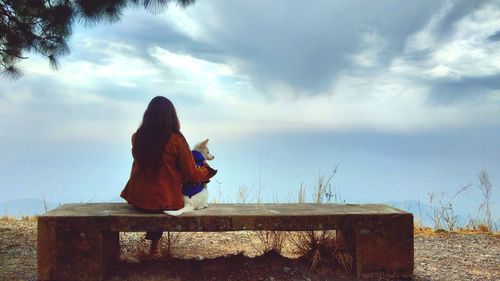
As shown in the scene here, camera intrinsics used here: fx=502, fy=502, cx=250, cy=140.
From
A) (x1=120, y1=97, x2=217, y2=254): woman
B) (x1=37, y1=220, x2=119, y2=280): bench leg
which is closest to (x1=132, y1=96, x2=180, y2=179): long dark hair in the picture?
(x1=120, y1=97, x2=217, y2=254): woman

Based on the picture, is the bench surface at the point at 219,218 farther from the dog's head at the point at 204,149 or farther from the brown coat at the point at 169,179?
the dog's head at the point at 204,149

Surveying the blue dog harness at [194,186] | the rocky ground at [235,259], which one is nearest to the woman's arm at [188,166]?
the blue dog harness at [194,186]

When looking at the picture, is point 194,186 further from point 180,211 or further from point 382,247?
point 382,247

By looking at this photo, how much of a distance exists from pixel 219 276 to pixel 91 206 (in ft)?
4.19

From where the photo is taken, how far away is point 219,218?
3.90m

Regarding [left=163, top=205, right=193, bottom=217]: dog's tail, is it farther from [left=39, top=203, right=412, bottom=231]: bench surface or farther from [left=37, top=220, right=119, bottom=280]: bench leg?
[left=37, top=220, right=119, bottom=280]: bench leg

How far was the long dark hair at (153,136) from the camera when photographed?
12.6 ft

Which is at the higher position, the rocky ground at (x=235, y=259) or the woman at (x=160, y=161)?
the woman at (x=160, y=161)

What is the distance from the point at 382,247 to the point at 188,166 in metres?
1.71

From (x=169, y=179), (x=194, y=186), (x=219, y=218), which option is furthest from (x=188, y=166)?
(x=219, y=218)

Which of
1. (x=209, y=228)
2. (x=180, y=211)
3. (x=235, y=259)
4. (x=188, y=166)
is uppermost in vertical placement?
(x=188, y=166)

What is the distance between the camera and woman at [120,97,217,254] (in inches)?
152

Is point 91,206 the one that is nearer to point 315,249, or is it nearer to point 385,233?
point 315,249

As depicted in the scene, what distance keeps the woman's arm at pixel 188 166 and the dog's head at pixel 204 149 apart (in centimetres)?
18
